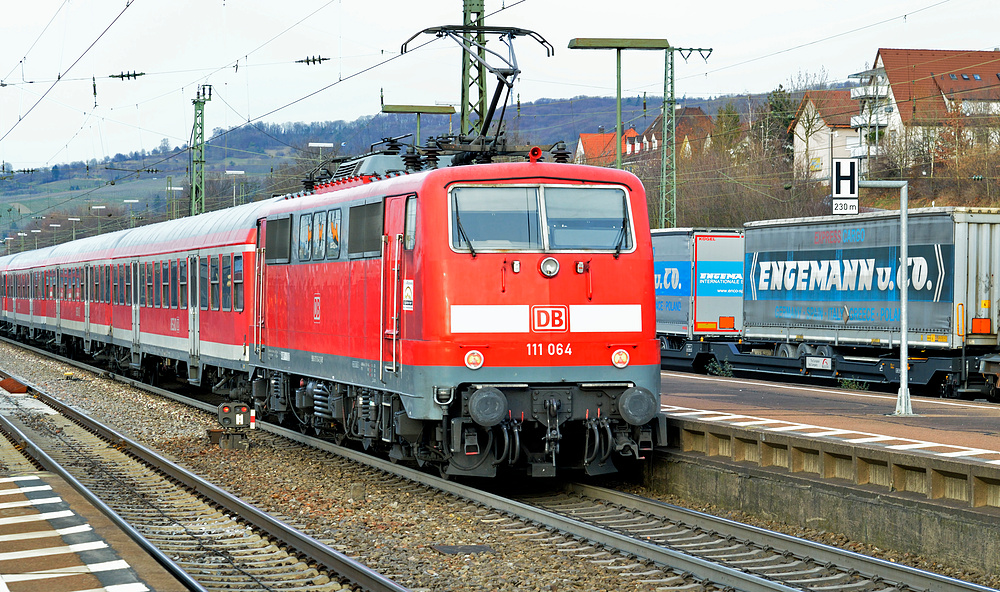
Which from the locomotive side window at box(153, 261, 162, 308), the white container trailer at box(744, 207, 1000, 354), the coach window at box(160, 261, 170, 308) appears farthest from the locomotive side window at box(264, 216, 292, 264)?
the white container trailer at box(744, 207, 1000, 354)

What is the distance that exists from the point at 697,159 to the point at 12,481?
190 feet

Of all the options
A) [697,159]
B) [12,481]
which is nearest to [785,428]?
[12,481]

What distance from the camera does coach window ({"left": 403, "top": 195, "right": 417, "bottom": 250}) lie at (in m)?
12.3

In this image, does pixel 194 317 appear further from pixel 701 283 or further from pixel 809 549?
pixel 809 549

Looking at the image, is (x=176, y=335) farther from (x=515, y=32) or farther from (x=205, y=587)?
(x=205, y=587)

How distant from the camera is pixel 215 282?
2114 cm

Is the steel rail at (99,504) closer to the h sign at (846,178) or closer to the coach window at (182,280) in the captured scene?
the coach window at (182,280)

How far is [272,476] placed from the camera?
14523 millimetres

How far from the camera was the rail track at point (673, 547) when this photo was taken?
8.59 metres

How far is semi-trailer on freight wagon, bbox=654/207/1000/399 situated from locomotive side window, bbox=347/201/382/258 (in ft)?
31.7

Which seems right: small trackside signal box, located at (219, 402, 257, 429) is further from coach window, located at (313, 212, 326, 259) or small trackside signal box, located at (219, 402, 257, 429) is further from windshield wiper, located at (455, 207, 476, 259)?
windshield wiper, located at (455, 207, 476, 259)

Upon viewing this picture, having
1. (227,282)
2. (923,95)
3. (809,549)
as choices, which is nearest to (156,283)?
(227,282)

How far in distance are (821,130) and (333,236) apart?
71862mm

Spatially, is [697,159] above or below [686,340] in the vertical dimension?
above
